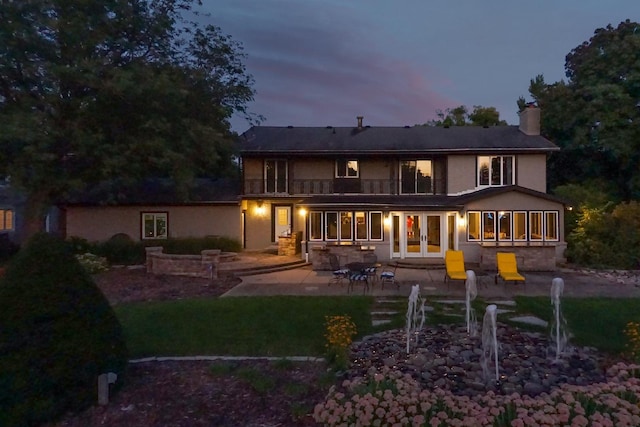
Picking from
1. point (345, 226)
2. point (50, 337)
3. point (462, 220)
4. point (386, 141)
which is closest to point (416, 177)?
point (386, 141)

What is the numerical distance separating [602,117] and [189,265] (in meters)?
24.1

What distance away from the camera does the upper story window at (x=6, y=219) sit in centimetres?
3274

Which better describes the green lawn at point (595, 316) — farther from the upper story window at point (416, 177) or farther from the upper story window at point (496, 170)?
the upper story window at point (416, 177)

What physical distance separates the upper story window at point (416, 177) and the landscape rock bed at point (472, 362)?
17041 millimetres

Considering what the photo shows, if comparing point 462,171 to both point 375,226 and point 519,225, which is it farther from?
point 375,226

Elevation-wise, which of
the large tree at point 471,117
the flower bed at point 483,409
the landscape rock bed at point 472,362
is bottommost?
the landscape rock bed at point 472,362

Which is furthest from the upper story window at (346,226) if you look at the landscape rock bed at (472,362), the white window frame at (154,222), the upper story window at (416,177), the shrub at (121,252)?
the landscape rock bed at (472,362)

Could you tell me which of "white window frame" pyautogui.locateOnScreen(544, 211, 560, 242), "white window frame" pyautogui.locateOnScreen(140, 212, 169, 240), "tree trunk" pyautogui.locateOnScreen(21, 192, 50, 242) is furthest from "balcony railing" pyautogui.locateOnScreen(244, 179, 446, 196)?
"tree trunk" pyautogui.locateOnScreen(21, 192, 50, 242)

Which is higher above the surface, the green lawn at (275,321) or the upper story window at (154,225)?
the upper story window at (154,225)

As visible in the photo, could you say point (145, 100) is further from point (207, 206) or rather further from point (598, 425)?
point (598, 425)

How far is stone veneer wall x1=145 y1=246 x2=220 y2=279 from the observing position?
61.1 feet

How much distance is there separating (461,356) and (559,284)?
2347mm

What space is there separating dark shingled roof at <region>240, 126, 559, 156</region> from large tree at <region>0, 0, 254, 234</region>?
5.05m

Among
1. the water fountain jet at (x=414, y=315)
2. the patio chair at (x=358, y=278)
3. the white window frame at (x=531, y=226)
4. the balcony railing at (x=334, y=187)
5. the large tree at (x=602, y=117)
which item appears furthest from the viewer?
the large tree at (x=602, y=117)
